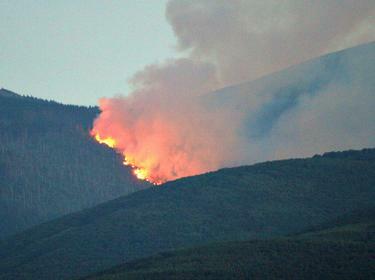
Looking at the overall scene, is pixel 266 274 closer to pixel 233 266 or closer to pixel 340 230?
pixel 233 266

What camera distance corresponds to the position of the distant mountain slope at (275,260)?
160 m

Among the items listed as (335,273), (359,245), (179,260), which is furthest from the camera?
(179,260)

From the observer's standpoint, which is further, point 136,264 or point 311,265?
point 136,264

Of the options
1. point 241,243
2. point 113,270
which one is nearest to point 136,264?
point 113,270

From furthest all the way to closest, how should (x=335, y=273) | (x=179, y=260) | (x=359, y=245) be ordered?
(x=179, y=260), (x=359, y=245), (x=335, y=273)

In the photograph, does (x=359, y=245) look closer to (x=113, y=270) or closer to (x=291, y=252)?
(x=291, y=252)

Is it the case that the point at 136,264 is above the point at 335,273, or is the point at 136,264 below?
above

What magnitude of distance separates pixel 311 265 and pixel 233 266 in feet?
45.9

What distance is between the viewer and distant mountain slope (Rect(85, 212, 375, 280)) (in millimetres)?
160250

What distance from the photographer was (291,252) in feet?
568

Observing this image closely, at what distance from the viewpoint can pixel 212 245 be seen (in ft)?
634

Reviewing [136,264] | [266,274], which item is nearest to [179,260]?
[136,264]

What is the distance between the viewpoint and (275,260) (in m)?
169

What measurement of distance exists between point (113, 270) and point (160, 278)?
2406 centimetres
